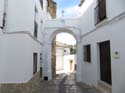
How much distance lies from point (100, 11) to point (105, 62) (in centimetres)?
245

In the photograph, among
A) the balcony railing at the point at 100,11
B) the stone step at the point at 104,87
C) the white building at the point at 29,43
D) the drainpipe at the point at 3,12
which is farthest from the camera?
the balcony railing at the point at 100,11

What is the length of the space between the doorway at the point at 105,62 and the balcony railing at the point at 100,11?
122cm

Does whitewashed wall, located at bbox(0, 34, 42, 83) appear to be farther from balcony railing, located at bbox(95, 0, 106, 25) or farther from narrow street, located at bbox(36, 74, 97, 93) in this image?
balcony railing, located at bbox(95, 0, 106, 25)

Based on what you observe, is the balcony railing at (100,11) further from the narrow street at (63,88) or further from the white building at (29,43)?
the narrow street at (63,88)

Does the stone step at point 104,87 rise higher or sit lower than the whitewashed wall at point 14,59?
lower

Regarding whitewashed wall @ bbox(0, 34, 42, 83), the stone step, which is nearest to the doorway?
the stone step

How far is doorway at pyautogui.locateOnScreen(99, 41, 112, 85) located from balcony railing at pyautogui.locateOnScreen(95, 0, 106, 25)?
1223 millimetres

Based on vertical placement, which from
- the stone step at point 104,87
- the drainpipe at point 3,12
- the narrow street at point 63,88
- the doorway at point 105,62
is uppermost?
the drainpipe at point 3,12

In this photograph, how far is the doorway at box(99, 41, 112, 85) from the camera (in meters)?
7.88

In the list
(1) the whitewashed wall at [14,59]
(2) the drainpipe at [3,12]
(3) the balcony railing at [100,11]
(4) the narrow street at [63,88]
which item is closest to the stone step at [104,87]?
(4) the narrow street at [63,88]

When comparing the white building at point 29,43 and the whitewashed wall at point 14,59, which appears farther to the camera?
the whitewashed wall at point 14,59

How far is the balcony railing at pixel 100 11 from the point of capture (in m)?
8.33

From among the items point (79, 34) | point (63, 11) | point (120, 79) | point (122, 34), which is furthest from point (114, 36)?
point (63, 11)

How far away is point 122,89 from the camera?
242 inches
